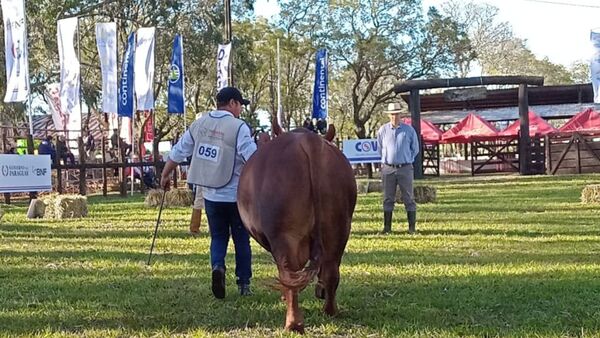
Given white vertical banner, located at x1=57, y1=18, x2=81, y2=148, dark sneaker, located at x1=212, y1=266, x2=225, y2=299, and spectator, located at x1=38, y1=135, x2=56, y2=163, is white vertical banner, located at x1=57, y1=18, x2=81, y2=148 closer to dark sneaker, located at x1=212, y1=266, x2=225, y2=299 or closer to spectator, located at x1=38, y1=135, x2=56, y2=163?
spectator, located at x1=38, y1=135, x2=56, y2=163

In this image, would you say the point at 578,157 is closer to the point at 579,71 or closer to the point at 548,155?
the point at 548,155

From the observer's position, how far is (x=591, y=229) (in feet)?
37.3

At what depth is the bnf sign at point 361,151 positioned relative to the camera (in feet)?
98.3

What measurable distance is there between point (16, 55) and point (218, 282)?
17.2m

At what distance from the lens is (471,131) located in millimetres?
37625

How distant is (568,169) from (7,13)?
2137 cm

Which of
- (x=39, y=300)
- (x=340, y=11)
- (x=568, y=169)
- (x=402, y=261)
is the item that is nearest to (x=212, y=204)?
(x=39, y=300)

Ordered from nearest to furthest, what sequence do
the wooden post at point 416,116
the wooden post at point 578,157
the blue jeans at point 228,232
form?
the blue jeans at point 228,232
the wooden post at point 578,157
the wooden post at point 416,116

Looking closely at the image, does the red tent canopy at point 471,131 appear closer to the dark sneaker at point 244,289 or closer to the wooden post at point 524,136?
the wooden post at point 524,136

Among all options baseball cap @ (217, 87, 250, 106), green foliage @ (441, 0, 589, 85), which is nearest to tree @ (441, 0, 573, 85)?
green foliage @ (441, 0, 589, 85)

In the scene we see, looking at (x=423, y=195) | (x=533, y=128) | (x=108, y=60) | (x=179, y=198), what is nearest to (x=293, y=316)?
(x=423, y=195)

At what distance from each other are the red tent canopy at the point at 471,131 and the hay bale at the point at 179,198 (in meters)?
21.4

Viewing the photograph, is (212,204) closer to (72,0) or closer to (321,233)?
(321,233)

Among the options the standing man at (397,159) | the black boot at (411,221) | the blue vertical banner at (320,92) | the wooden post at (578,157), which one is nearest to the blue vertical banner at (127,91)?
the blue vertical banner at (320,92)
